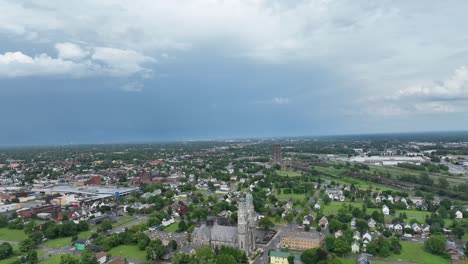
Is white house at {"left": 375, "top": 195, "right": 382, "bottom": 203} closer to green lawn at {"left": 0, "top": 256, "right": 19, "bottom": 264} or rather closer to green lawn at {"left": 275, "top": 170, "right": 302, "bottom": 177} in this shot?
green lawn at {"left": 275, "top": 170, "right": 302, "bottom": 177}

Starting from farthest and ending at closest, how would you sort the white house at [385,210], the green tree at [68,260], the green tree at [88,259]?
the white house at [385,210]
the green tree at [88,259]
the green tree at [68,260]

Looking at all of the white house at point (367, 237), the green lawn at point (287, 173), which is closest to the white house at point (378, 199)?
the white house at point (367, 237)

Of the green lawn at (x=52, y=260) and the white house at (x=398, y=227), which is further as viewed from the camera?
the white house at (x=398, y=227)

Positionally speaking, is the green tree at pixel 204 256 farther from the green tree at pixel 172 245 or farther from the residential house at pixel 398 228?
the residential house at pixel 398 228

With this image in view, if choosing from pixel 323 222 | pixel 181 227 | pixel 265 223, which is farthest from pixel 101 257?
pixel 323 222

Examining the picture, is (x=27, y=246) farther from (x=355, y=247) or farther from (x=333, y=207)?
(x=333, y=207)

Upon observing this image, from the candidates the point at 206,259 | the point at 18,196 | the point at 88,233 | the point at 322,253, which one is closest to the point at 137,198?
the point at 88,233

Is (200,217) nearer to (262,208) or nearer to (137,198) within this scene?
(262,208)
